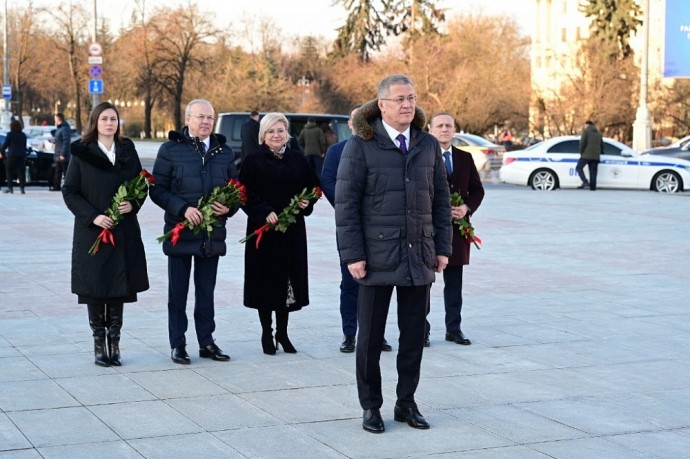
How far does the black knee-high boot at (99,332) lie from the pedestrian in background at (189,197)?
0.45 meters

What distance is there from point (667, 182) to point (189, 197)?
22719mm

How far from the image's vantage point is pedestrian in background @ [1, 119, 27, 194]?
84.6ft

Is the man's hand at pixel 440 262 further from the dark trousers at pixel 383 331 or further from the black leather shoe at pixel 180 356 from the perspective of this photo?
the black leather shoe at pixel 180 356

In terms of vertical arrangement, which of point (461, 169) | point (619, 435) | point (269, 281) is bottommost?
point (619, 435)

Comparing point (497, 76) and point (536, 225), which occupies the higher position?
point (497, 76)

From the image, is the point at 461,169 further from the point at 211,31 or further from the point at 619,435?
the point at 211,31

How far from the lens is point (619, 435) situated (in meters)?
6.26

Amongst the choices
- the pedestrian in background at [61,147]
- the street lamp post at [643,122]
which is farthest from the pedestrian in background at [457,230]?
the street lamp post at [643,122]

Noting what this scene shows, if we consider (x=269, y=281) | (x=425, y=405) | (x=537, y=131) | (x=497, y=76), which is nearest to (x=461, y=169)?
(x=269, y=281)

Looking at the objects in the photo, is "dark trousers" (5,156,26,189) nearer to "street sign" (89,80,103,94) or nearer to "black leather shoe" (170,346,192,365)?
"street sign" (89,80,103,94)

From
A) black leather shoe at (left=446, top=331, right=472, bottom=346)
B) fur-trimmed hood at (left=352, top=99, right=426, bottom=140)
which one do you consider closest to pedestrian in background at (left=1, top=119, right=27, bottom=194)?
black leather shoe at (left=446, top=331, right=472, bottom=346)

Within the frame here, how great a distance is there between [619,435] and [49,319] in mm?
5109

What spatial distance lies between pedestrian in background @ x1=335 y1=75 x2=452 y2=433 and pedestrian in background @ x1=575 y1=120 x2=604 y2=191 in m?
22.0

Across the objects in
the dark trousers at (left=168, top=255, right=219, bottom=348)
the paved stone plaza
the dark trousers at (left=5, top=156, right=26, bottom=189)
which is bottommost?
the paved stone plaza
